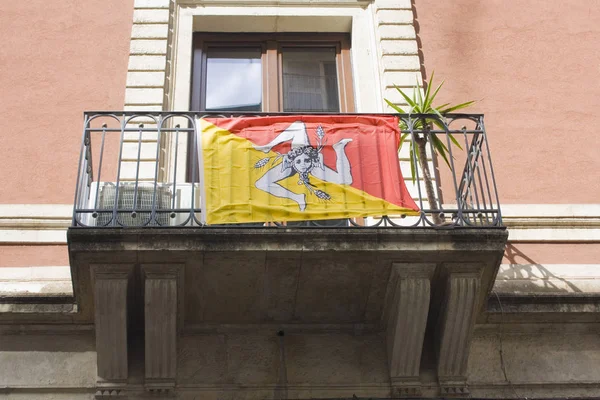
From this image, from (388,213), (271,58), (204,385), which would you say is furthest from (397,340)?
(271,58)

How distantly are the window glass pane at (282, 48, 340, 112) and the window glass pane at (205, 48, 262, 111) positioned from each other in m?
0.31

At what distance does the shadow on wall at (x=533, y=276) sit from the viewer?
311 inches

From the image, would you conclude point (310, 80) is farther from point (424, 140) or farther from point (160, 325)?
point (160, 325)

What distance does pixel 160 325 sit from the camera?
23.0ft

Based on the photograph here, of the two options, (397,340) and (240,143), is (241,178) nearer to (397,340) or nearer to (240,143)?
(240,143)

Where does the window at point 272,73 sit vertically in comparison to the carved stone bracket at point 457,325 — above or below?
above

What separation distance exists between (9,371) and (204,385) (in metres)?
1.55

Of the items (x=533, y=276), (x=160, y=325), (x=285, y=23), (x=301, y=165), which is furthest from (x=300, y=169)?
(x=285, y=23)

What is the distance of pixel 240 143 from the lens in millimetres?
7516

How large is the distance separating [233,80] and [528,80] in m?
3.10

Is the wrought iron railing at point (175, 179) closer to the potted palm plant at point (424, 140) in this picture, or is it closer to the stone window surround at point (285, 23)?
the potted palm plant at point (424, 140)

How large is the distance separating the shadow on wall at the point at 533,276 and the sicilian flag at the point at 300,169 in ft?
4.37

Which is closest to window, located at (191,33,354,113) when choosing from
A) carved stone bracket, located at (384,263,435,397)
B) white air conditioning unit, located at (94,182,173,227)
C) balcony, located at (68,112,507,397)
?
balcony, located at (68,112,507,397)

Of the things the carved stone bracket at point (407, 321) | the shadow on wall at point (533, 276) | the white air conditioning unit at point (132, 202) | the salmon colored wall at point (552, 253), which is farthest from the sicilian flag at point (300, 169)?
the salmon colored wall at point (552, 253)
